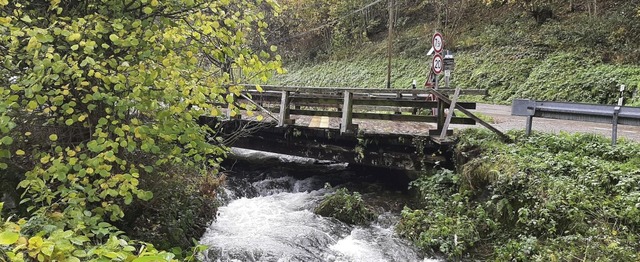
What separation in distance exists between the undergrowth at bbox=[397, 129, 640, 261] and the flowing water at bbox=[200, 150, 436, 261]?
56cm

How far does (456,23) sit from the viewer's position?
26.6m

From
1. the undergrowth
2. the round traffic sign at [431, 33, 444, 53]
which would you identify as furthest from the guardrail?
the round traffic sign at [431, 33, 444, 53]

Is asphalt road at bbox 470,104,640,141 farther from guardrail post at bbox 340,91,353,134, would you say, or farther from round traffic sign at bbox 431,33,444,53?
guardrail post at bbox 340,91,353,134

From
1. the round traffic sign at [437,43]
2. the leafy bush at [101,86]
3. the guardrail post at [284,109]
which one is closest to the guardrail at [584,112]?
the round traffic sign at [437,43]

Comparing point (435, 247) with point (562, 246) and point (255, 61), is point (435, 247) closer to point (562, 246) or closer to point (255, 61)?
point (562, 246)

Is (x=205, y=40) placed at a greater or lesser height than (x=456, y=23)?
lesser

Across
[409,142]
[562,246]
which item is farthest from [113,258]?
[409,142]

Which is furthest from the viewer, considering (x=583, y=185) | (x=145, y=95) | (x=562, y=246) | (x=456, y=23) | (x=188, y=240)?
(x=456, y=23)

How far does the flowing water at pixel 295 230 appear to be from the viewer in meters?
6.34

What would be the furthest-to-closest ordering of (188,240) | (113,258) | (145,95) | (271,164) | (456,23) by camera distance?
1. (456,23)
2. (271,164)
3. (188,240)
4. (145,95)
5. (113,258)

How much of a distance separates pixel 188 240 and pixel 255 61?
128 inches

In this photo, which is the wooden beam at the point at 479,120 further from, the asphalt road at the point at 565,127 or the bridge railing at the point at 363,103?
the asphalt road at the point at 565,127

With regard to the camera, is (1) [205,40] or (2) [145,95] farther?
(1) [205,40]

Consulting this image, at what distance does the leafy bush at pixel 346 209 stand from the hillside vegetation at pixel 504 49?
1013 cm
